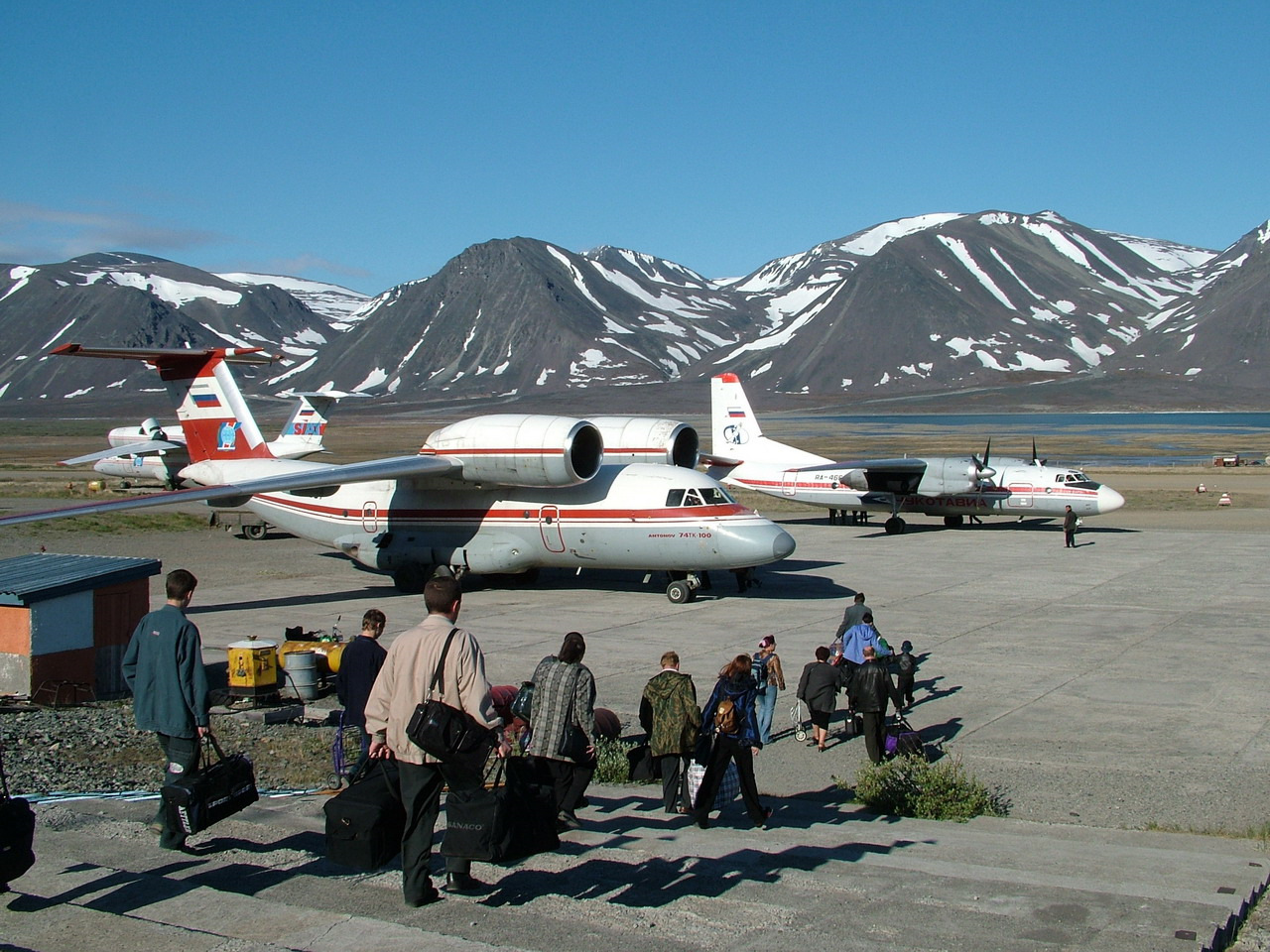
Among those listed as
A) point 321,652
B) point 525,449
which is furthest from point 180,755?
point 525,449

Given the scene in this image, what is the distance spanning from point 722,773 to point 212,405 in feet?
77.5

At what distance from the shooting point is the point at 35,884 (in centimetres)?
709

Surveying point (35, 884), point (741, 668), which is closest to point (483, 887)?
point (35, 884)

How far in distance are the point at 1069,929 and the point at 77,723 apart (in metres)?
11.4

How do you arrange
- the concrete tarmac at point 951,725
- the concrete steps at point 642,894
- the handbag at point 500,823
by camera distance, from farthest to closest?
the concrete tarmac at point 951,725
the handbag at point 500,823
the concrete steps at point 642,894

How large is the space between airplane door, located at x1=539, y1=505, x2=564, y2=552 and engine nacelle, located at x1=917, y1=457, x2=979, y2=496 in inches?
722

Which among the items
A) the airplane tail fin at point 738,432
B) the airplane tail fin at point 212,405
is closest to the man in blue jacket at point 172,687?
the airplane tail fin at point 212,405

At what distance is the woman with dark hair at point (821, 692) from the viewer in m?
13.4

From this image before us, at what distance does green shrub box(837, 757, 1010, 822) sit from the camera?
423 inches

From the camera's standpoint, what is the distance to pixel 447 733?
21.8ft

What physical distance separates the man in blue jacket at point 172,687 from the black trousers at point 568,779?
2.56 metres

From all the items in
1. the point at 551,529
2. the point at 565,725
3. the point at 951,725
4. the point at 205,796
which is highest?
the point at 551,529

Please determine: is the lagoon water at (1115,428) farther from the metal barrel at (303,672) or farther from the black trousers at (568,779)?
the black trousers at (568,779)

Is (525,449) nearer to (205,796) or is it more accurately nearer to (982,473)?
(205,796)
